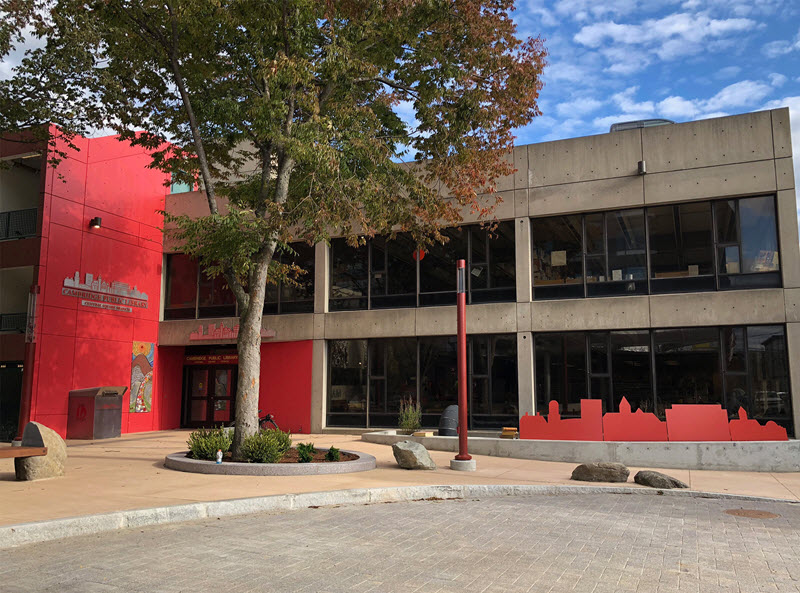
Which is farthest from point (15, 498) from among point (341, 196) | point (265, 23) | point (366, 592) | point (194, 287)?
point (194, 287)

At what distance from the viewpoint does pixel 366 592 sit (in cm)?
510

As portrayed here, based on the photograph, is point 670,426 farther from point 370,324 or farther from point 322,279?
point 322,279

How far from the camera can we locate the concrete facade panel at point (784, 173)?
18359 millimetres

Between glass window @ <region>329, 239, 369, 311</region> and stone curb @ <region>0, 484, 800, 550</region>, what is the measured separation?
42.7ft

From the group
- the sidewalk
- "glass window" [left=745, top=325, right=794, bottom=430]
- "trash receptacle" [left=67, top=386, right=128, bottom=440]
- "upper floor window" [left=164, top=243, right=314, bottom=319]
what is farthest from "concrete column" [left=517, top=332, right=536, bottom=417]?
"trash receptacle" [left=67, top=386, right=128, bottom=440]

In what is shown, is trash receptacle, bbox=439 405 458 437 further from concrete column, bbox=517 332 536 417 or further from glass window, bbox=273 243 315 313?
glass window, bbox=273 243 315 313

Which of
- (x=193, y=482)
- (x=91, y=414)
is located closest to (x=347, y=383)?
(x=91, y=414)

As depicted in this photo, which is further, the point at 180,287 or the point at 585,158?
the point at 180,287

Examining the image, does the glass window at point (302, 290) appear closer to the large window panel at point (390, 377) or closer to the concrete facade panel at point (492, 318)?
the large window panel at point (390, 377)

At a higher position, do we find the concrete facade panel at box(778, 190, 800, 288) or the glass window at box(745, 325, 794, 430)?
the concrete facade panel at box(778, 190, 800, 288)

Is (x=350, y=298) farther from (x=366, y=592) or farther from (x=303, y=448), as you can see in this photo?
(x=366, y=592)

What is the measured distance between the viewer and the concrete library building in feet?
61.5

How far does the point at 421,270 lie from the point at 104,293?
36.0ft

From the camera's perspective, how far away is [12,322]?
2255 centimetres
